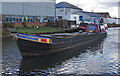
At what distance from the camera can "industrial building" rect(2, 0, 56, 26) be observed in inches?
1524

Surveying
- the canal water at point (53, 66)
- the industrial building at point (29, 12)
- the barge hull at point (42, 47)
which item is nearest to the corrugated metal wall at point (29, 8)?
the industrial building at point (29, 12)

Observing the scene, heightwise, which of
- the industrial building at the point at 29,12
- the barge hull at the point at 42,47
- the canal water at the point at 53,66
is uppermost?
the industrial building at the point at 29,12

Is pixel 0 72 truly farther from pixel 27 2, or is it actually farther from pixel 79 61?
→ pixel 27 2

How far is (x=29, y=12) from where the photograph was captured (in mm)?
44375

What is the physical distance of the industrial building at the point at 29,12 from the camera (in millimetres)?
38719

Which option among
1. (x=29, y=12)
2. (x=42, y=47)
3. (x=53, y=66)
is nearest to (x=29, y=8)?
(x=29, y=12)

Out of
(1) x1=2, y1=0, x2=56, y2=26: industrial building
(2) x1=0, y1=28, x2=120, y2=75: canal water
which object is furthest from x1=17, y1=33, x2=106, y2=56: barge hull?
(1) x1=2, y1=0, x2=56, y2=26: industrial building

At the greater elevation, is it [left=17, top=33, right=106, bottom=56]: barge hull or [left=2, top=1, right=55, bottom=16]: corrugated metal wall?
[left=2, top=1, right=55, bottom=16]: corrugated metal wall

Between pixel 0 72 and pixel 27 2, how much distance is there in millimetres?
33626

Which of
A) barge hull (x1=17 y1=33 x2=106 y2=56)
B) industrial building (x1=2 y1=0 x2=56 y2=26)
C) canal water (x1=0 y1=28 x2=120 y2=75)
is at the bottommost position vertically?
canal water (x1=0 y1=28 x2=120 y2=75)

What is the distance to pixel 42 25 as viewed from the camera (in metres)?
48.3

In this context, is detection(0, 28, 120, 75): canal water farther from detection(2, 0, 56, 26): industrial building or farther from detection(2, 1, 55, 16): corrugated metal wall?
detection(2, 1, 55, 16): corrugated metal wall

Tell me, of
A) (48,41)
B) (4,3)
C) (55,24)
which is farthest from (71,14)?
(48,41)

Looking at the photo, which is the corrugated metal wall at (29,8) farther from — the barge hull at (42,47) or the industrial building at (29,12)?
the barge hull at (42,47)
